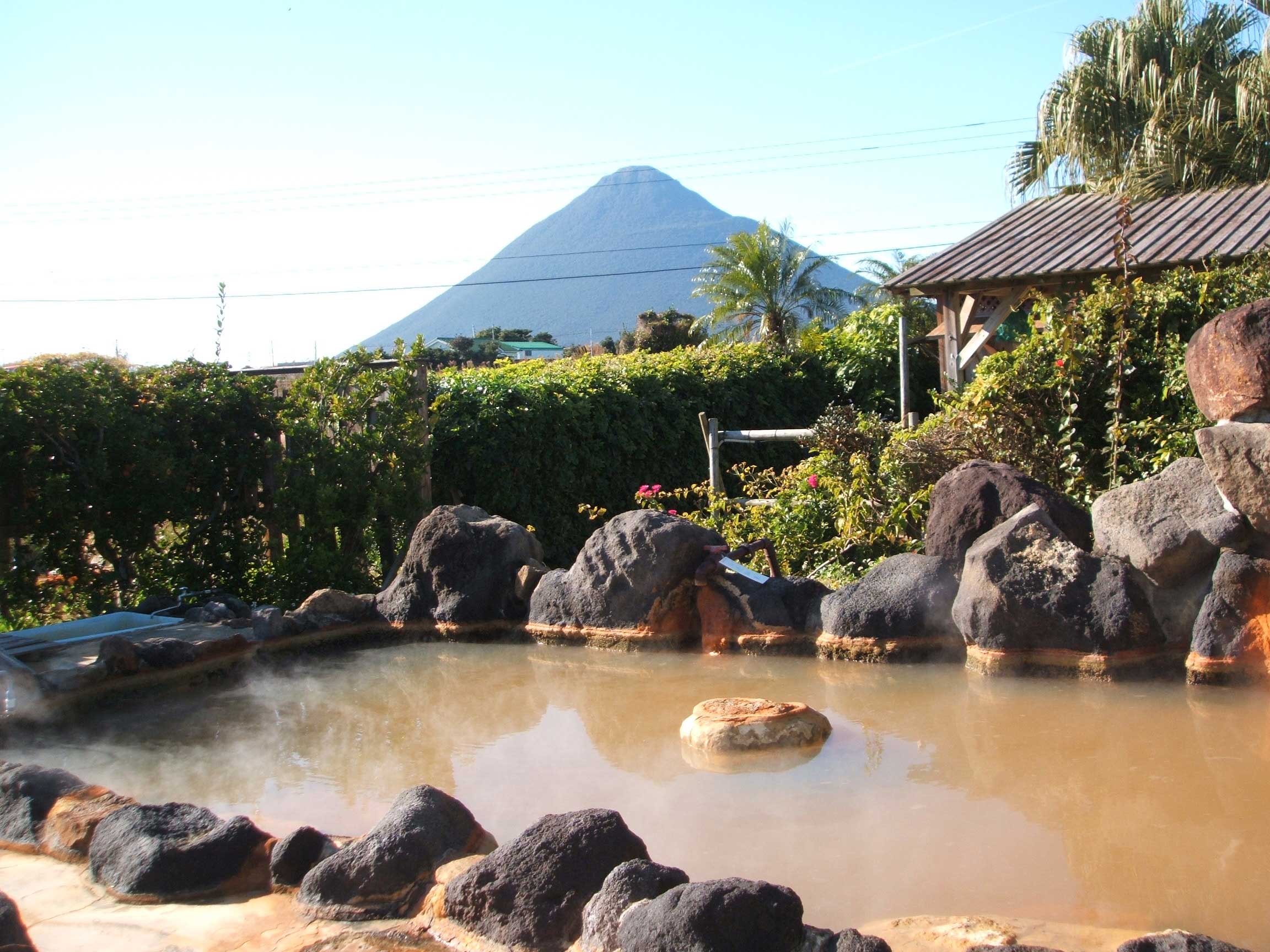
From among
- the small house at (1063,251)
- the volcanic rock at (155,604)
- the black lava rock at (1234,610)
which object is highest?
the small house at (1063,251)

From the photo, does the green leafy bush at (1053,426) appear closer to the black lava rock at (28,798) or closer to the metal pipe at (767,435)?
the metal pipe at (767,435)

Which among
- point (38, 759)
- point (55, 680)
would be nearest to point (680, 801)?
point (38, 759)

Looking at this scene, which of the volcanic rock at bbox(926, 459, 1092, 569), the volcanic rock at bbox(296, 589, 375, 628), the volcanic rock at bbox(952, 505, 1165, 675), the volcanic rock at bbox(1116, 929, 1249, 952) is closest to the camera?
the volcanic rock at bbox(1116, 929, 1249, 952)

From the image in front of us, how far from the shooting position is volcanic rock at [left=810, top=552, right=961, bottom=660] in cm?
675

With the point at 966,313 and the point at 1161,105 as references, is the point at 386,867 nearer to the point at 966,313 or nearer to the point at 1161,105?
the point at 966,313

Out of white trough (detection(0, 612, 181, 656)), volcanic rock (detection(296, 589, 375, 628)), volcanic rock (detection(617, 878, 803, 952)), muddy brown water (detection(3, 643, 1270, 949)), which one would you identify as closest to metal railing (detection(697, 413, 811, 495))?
muddy brown water (detection(3, 643, 1270, 949))

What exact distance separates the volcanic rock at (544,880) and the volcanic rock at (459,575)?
4.77 metres

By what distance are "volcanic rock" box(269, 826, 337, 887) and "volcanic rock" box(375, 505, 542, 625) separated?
4.40 meters

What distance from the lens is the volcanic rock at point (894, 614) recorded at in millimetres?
6754

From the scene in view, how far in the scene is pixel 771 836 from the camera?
167 inches

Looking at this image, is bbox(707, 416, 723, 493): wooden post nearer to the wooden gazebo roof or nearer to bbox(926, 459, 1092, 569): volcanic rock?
bbox(926, 459, 1092, 569): volcanic rock

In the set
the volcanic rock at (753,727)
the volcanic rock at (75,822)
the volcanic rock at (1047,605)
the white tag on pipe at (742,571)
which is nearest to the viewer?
the volcanic rock at (75,822)

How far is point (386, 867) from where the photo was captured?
369 centimetres

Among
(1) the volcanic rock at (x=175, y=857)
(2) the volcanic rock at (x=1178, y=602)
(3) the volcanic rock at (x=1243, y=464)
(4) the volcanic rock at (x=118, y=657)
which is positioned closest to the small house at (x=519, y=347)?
(4) the volcanic rock at (x=118, y=657)
